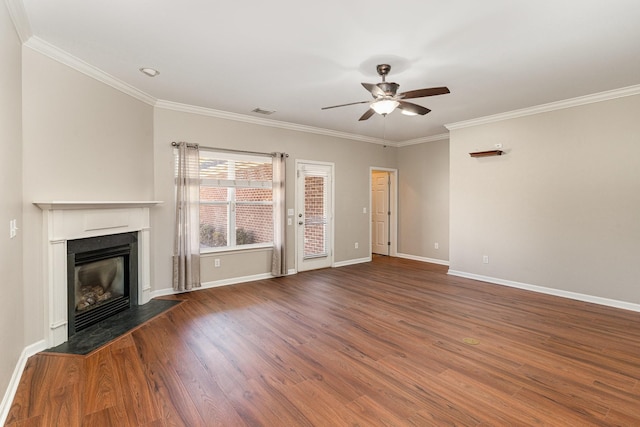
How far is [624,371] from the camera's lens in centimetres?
247

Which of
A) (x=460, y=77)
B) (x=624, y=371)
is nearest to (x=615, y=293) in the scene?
(x=624, y=371)

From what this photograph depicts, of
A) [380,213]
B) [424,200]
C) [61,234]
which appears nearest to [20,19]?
[61,234]

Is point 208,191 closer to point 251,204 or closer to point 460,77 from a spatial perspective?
point 251,204

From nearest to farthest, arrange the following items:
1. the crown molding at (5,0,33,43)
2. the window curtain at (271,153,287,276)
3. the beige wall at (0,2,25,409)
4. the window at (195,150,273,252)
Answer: the beige wall at (0,2,25,409)
the crown molding at (5,0,33,43)
the window at (195,150,273,252)
the window curtain at (271,153,287,276)

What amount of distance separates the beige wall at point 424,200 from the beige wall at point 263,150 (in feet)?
1.90

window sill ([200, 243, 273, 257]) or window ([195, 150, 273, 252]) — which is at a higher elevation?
window ([195, 150, 273, 252])

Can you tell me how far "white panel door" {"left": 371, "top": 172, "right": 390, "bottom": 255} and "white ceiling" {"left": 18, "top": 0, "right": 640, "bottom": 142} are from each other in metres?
3.58

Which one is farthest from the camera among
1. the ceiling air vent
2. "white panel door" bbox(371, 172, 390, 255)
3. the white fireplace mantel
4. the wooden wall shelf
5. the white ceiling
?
"white panel door" bbox(371, 172, 390, 255)

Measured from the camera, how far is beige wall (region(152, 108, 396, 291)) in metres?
4.43

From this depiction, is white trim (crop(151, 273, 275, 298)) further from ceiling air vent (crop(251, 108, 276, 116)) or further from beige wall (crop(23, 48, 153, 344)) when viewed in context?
ceiling air vent (crop(251, 108, 276, 116))

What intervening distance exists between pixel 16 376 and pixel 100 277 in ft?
4.59

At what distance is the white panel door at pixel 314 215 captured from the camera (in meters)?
5.88

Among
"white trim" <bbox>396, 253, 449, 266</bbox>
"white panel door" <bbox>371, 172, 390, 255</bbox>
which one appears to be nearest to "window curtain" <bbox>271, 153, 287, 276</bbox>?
"white panel door" <bbox>371, 172, 390, 255</bbox>

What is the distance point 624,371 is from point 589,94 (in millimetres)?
3415
